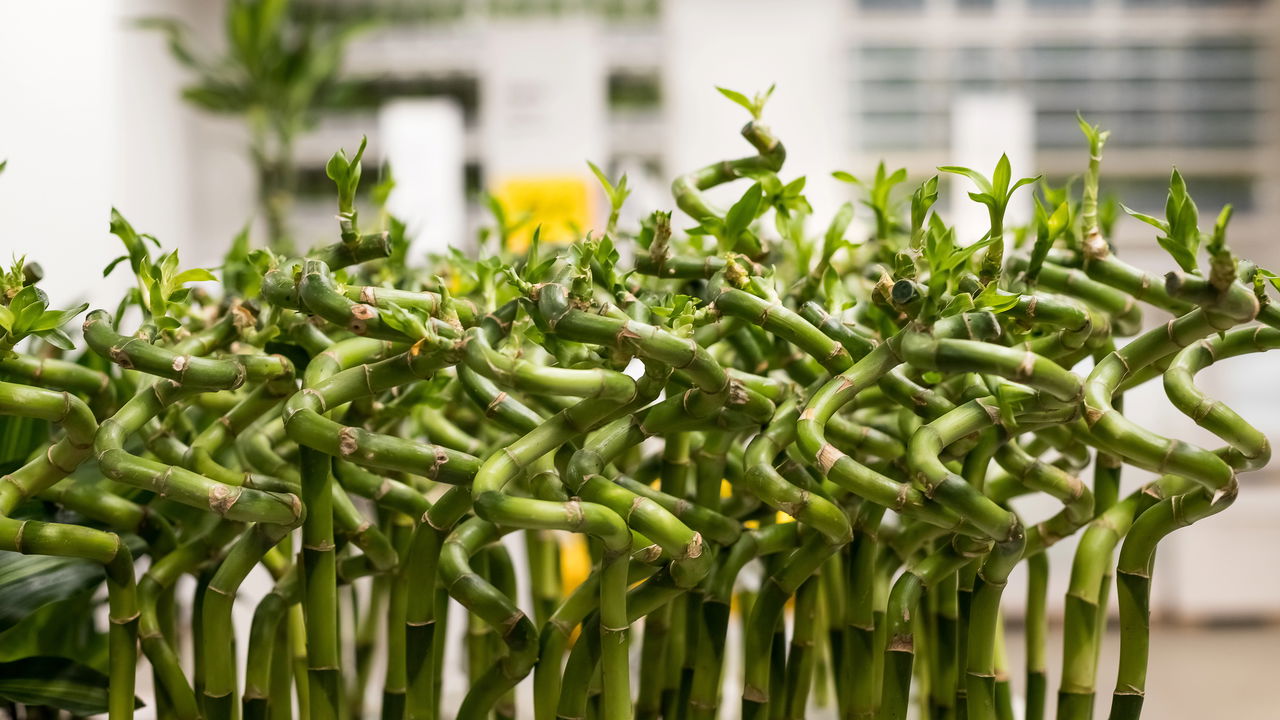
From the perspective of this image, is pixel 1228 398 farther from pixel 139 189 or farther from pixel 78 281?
pixel 139 189

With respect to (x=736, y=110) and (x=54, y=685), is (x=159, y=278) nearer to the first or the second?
(x=54, y=685)

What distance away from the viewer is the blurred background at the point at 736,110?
300cm

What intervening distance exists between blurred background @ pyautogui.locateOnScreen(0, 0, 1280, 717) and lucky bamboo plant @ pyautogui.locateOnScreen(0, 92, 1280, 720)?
2.29m

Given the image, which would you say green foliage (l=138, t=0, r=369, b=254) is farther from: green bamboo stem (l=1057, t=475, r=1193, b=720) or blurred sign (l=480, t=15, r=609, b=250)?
green bamboo stem (l=1057, t=475, r=1193, b=720)

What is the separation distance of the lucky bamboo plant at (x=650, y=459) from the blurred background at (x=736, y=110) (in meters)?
2.29

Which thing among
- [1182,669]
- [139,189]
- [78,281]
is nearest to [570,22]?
[139,189]

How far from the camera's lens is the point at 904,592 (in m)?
A: 0.34

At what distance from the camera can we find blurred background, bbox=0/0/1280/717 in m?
3.00

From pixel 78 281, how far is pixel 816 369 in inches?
88.9

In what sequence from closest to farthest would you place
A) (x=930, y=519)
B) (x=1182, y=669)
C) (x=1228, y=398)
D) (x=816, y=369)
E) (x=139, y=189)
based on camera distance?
(x=930, y=519) → (x=816, y=369) → (x=1182, y=669) → (x=1228, y=398) → (x=139, y=189)

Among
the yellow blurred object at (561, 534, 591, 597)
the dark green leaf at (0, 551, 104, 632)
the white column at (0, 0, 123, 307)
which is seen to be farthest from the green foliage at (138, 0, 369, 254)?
the dark green leaf at (0, 551, 104, 632)

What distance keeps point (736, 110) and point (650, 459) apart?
9.67 feet

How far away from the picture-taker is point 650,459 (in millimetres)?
436

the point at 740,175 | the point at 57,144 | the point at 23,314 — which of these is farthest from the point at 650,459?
the point at 57,144
